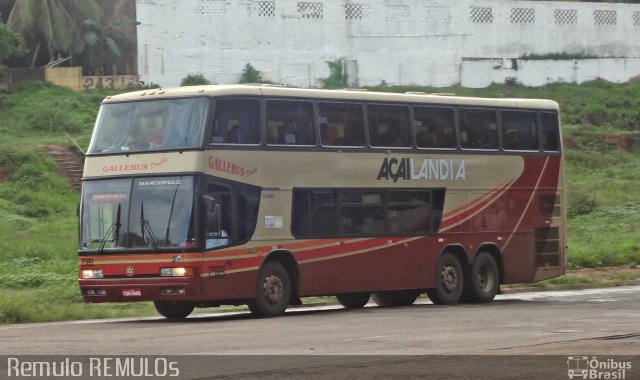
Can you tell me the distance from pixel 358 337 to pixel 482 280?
10233 millimetres

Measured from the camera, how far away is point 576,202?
4375cm

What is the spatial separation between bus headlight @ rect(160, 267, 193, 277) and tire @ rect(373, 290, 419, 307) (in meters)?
6.47

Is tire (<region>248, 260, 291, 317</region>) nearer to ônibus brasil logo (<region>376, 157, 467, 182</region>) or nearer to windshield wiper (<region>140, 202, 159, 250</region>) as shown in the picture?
windshield wiper (<region>140, 202, 159, 250</region>)

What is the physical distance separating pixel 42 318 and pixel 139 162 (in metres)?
3.40

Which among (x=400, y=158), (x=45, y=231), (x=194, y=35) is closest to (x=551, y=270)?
(x=400, y=158)

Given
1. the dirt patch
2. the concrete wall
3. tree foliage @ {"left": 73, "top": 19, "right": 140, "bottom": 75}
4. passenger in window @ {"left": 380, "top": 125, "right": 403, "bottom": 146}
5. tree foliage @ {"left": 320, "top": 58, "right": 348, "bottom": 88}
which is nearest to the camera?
passenger in window @ {"left": 380, "top": 125, "right": 403, "bottom": 146}

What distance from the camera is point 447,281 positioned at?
25.8 m

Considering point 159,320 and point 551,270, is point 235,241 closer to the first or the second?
point 159,320

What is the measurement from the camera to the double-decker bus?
21.1 meters

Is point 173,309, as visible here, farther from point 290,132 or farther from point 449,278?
point 449,278

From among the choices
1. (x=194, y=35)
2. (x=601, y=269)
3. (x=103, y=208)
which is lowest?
(x=601, y=269)

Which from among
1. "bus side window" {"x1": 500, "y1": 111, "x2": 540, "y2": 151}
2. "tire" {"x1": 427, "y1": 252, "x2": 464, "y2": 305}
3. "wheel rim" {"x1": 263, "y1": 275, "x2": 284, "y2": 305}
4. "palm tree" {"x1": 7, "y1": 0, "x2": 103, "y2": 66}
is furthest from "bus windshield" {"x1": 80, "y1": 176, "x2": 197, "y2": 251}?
"palm tree" {"x1": 7, "y1": 0, "x2": 103, "y2": 66}

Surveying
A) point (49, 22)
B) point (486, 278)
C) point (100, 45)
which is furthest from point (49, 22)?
point (486, 278)

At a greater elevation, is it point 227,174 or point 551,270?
point 227,174
